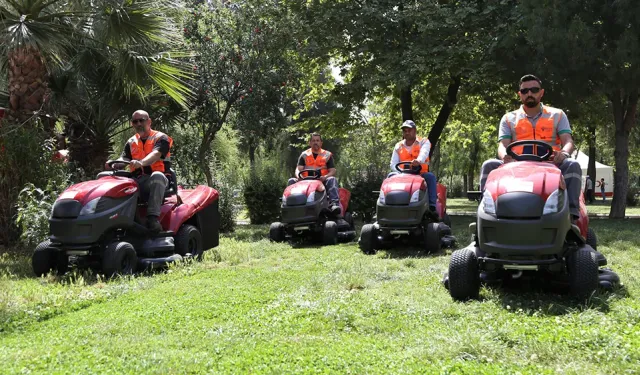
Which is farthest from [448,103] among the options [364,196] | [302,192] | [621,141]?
[302,192]

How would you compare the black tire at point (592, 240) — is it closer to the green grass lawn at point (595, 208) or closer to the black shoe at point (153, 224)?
the black shoe at point (153, 224)

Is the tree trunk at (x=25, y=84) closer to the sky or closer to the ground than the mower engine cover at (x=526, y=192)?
closer to the sky

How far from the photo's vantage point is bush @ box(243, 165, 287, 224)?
17.3 m

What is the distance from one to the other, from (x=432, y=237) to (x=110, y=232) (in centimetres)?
446

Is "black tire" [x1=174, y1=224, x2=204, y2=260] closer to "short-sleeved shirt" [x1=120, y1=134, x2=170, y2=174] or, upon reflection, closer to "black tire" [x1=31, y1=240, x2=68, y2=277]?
"short-sleeved shirt" [x1=120, y1=134, x2=170, y2=174]

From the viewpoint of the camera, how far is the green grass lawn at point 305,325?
3611 mm

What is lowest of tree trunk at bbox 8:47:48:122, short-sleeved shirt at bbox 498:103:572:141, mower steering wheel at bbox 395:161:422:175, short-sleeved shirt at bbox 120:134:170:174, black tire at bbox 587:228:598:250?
black tire at bbox 587:228:598:250

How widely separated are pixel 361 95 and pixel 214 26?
16.4 ft

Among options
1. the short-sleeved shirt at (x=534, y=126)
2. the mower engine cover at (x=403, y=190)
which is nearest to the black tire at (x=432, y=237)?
the mower engine cover at (x=403, y=190)

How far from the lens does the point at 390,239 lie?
30.2 feet

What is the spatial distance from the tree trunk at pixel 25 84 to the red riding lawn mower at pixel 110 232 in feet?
9.86

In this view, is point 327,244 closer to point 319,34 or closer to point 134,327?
point 134,327

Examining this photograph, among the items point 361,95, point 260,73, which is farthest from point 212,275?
point 361,95

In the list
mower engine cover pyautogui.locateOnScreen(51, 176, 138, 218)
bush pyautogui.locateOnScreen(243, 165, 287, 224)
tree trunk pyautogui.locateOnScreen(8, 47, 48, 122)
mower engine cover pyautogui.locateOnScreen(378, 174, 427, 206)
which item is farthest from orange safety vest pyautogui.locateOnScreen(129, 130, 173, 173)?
bush pyautogui.locateOnScreen(243, 165, 287, 224)
